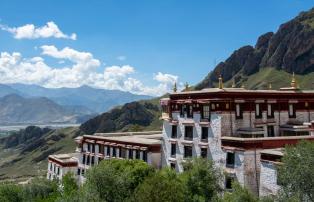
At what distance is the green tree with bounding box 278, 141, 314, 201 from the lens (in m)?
32.2

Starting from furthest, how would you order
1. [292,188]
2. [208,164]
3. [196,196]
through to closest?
[208,164]
[196,196]
[292,188]

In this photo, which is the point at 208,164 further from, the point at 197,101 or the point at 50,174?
the point at 50,174

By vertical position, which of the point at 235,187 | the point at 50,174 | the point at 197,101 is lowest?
the point at 50,174

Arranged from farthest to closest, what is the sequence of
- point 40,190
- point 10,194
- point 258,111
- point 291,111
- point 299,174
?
point 40,190
point 10,194
point 291,111
point 258,111
point 299,174

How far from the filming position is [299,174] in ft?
106

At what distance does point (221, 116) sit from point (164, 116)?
12130mm

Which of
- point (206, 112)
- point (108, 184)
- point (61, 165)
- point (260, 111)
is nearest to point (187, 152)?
point (206, 112)

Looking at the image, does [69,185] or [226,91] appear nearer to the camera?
[226,91]

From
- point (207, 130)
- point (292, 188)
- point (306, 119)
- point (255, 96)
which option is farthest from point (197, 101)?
point (292, 188)

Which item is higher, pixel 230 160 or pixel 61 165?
pixel 230 160

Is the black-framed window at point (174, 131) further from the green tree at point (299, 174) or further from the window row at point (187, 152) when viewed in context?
the green tree at point (299, 174)

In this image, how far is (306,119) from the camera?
59.8 metres

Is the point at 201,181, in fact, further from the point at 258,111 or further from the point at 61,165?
the point at 61,165

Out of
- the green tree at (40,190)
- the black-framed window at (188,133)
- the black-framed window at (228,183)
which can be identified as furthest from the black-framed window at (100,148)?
the black-framed window at (228,183)
